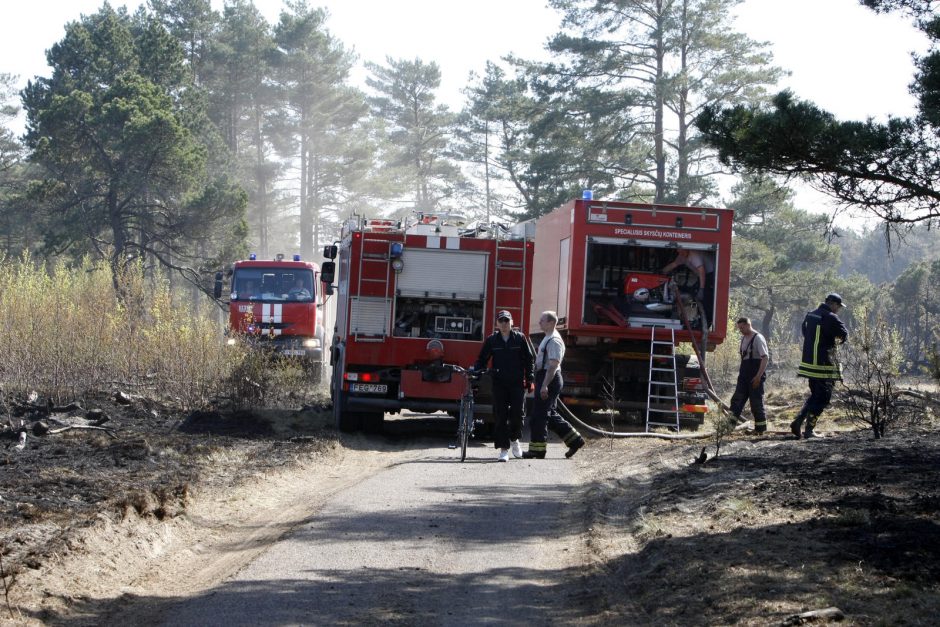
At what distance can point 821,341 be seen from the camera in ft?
47.5

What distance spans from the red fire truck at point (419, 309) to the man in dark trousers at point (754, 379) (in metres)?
3.30

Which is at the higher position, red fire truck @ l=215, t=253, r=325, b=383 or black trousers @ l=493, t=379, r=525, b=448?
red fire truck @ l=215, t=253, r=325, b=383

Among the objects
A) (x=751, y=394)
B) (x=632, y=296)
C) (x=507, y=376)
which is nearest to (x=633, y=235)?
(x=632, y=296)

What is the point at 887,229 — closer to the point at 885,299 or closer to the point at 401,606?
the point at 401,606

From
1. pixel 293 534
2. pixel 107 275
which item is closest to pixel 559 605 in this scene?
pixel 293 534

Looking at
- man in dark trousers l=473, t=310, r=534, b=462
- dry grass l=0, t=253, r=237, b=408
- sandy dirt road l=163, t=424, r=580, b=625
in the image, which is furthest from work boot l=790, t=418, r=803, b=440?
dry grass l=0, t=253, r=237, b=408

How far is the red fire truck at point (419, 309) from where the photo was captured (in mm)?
16516

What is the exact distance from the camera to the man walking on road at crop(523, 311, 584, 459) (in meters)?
13.7

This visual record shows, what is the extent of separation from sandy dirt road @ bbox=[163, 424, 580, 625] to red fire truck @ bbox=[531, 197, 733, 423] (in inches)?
263

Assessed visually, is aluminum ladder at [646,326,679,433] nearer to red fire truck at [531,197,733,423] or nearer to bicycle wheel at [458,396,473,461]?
red fire truck at [531,197,733,423]

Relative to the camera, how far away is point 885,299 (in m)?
55.6

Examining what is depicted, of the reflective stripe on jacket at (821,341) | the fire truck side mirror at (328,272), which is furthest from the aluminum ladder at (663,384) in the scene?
the fire truck side mirror at (328,272)

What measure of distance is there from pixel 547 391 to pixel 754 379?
3935mm

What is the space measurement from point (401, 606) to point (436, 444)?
10108mm
